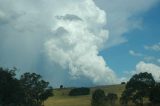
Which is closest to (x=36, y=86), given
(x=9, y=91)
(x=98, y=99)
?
(x=98, y=99)

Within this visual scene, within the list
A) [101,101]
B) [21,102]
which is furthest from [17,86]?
[101,101]

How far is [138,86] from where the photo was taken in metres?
162

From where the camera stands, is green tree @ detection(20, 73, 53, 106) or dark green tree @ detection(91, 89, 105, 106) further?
dark green tree @ detection(91, 89, 105, 106)

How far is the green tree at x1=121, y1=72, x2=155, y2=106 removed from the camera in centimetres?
16107

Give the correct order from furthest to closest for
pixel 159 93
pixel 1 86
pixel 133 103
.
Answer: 1. pixel 133 103
2. pixel 159 93
3. pixel 1 86

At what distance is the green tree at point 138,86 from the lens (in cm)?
16107

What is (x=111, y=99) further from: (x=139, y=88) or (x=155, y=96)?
(x=155, y=96)

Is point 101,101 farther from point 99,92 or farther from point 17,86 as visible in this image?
point 17,86

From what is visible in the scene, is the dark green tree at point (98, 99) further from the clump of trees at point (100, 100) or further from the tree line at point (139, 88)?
the tree line at point (139, 88)

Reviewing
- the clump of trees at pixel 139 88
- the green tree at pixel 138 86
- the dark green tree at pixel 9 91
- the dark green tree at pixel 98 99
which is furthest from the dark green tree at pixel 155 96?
the dark green tree at pixel 9 91

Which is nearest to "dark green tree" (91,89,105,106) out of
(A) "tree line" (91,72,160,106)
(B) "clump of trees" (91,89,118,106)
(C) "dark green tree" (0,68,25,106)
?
(B) "clump of trees" (91,89,118,106)

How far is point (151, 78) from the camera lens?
166 metres

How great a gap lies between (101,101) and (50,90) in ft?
73.4

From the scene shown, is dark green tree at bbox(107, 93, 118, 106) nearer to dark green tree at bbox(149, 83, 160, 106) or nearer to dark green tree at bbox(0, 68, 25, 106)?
dark green tree at bbox(149, 83, 160, 106)
